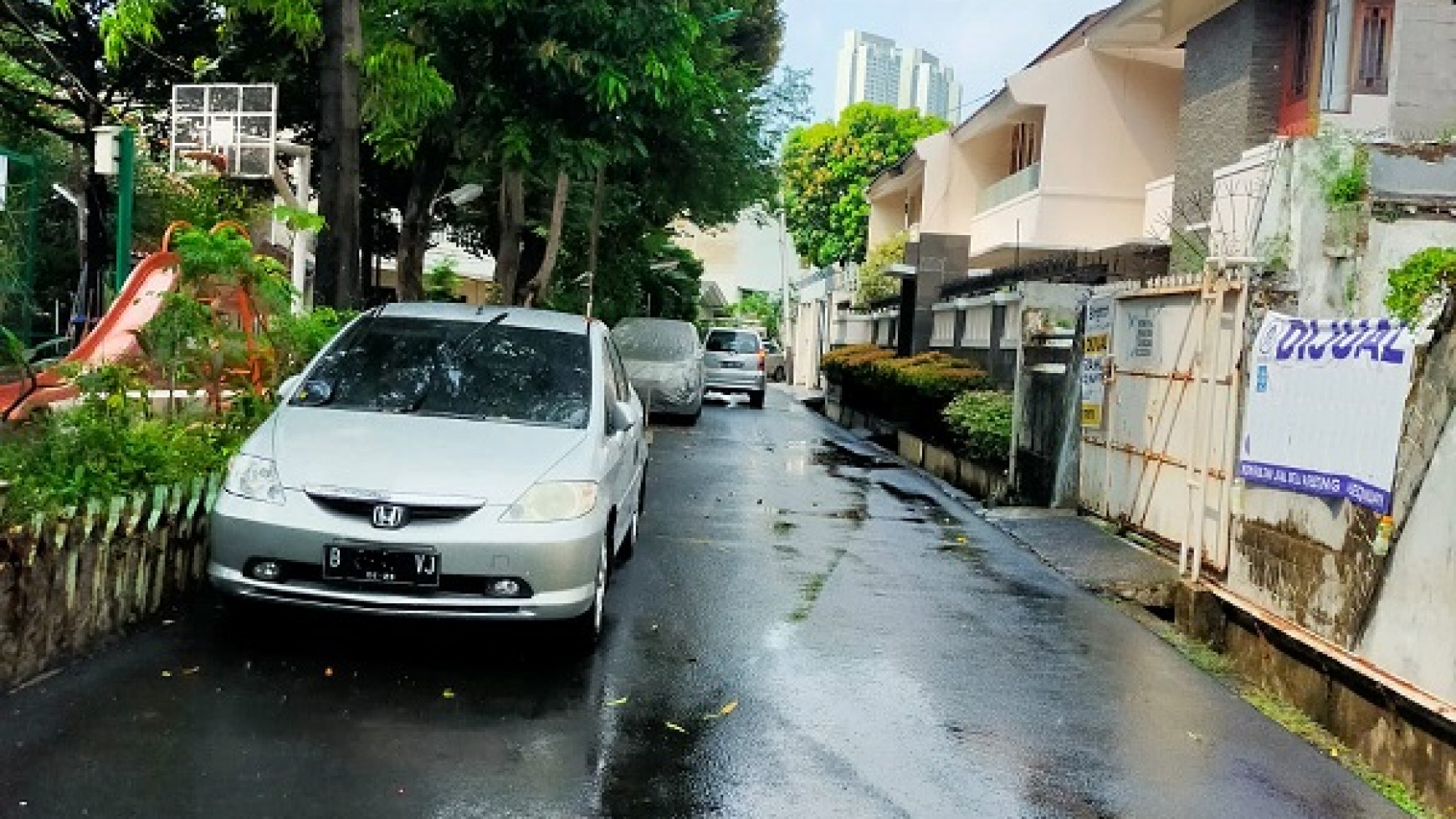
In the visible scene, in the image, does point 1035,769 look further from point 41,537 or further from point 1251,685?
point 41,537

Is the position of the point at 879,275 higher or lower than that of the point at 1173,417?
higher

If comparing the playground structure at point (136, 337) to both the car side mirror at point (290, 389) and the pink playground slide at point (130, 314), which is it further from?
the car side mirror at point (290, 389)

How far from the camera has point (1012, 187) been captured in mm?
28344

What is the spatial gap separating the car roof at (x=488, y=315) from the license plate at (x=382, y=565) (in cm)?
229

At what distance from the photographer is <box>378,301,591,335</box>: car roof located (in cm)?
788

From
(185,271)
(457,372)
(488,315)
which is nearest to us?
(457,372)

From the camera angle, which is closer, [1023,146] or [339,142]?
[339,142]

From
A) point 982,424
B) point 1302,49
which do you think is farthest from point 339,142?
point 1302,49

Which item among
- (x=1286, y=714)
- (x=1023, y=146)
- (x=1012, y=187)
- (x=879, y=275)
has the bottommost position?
(x=1286, y=714)

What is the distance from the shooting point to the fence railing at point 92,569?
17.7 feet

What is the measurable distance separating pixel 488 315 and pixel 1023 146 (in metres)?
23.6

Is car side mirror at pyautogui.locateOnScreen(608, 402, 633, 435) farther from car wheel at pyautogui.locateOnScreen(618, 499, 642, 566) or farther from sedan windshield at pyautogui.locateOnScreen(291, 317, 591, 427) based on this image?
car wheel at pyautogui.locateOnScreen(618, 499, 642, 566)

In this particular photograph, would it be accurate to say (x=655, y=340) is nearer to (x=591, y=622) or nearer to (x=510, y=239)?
(x=510, y=239)

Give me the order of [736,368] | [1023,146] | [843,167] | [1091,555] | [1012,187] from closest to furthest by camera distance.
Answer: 1. [1091,555]
2. [1012,187]
3. [1023,146]
4. [736,368]
5. [843,167]
